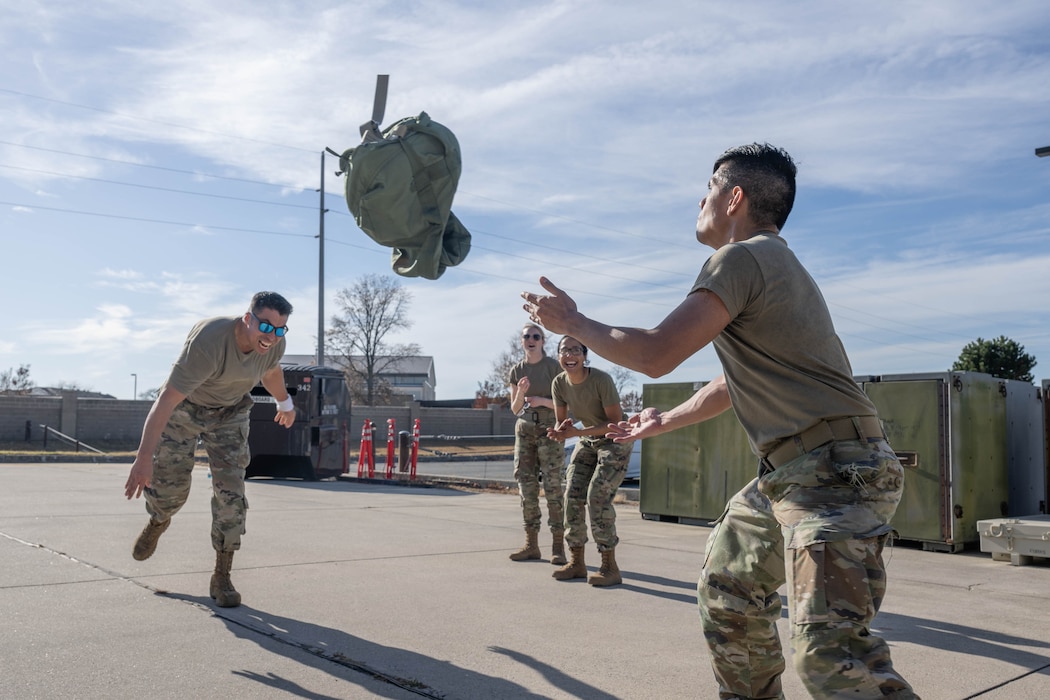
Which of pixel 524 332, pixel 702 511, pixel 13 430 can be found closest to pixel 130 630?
pixel 524 332

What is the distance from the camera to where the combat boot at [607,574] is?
6.73m

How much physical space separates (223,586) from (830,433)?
4164 millimetres

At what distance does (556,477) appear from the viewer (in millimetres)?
7969

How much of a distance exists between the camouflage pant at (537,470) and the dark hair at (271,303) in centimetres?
278

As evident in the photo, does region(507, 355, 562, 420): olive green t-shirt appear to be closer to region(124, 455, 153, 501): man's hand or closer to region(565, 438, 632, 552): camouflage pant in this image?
region(565, 438, 632, 552): camouflage pant

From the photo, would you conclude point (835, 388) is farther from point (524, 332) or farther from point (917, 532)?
point (917, 532)

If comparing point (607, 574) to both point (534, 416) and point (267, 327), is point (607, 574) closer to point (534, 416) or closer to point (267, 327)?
point (534, 416)

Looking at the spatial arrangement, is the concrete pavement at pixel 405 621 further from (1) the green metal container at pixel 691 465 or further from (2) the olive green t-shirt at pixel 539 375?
(2) the olive green t-shirt at pixel 539 375

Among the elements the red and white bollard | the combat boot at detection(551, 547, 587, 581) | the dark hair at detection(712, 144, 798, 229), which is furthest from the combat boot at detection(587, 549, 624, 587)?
the red and white bollard

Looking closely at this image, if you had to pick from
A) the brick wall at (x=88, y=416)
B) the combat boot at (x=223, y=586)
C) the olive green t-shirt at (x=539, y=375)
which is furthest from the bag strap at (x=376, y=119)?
the brick wall at (x=88, y=416)

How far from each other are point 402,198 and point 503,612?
8.74ft

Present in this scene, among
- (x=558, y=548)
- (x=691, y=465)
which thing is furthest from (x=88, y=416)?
(x=558, y=548)

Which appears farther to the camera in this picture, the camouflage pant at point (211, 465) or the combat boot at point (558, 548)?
the combat boot at point (558, 548)

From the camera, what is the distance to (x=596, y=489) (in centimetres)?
693
